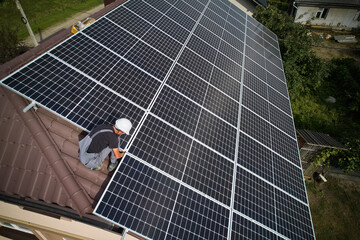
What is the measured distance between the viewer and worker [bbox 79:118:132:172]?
16.0 feet

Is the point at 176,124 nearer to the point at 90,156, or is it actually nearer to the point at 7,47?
the point at 90,156

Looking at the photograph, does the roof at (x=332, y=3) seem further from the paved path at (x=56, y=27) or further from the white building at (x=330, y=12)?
the paved path at (x=56, y=27)

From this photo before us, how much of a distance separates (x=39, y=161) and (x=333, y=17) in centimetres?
4256

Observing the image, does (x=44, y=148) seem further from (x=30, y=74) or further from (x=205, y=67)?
(x=205, y=67)

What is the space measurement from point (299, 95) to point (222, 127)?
16438 millimetres

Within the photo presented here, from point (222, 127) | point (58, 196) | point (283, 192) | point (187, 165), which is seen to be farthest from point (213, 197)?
point (58, 196)

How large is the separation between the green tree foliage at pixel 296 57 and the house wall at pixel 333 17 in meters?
15.7

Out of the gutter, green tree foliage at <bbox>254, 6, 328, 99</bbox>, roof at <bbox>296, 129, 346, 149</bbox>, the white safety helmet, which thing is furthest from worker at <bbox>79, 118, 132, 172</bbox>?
the gutter

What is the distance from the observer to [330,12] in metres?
32.0

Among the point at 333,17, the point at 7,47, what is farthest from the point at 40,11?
the point at 333,17

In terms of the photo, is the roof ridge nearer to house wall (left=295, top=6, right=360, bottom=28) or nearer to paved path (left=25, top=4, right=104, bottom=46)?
paved path (left=25, top=4, right=104, bottom=46)

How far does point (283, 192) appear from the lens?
720 centimetres

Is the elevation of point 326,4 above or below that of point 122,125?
above

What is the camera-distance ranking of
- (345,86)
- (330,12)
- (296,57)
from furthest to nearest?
(330,12) → (345,86) → (296,57)
